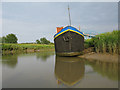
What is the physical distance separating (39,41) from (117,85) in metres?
61.0

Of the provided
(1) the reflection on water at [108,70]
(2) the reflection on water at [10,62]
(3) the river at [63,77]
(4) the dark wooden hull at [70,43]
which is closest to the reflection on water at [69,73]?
(3) the river at [63,77]

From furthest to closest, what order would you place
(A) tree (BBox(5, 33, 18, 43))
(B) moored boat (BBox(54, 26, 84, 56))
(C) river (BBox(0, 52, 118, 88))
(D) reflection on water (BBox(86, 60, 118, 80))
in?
(A) tree (BBox(5, 33, 18, 43)) < (B) moored boat (BBox(54, 26, 84, 56)) < (D) reflection on water (BBox(86, 60, 118, 80)) < (C) river (BBox(0, 52, 118, 88))

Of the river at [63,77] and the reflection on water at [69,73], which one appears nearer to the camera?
the river at [63,77]

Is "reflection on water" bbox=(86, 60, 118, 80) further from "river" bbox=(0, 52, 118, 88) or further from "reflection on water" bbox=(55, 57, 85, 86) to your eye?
"reflection on water" bbox=(55, 57, 85, 86)

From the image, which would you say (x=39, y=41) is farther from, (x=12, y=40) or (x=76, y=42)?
(x=76, y=42)

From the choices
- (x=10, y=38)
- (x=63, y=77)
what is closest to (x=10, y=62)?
(x=63, y=77)

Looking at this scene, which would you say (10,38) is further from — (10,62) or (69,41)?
(69,41)

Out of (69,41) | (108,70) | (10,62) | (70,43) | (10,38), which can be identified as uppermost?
(10,38)

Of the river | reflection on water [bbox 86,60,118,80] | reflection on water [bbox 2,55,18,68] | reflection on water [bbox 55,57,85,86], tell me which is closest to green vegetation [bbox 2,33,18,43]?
reflection on water [bbox 2,55,18,68]

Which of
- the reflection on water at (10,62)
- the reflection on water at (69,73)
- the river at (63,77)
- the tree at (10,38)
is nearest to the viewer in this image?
the river at (63,77)

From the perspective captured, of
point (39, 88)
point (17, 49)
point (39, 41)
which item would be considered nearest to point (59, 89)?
point (39, 88)

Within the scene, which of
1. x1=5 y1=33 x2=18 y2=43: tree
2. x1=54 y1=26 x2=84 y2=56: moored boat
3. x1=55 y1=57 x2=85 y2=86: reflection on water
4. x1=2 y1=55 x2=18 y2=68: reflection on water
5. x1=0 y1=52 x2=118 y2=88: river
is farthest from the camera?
x1=5 y1=33 x2=18 y2=43: tree

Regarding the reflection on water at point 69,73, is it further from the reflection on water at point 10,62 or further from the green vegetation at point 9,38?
the green vegetation at point 9,38

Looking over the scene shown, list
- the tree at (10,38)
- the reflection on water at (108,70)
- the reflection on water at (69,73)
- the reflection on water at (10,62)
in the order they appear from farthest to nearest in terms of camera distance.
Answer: the tree at (10,38), the reflection on water at (10,62), the reflection on water at (108,70), the reflection on water at (69,73)
